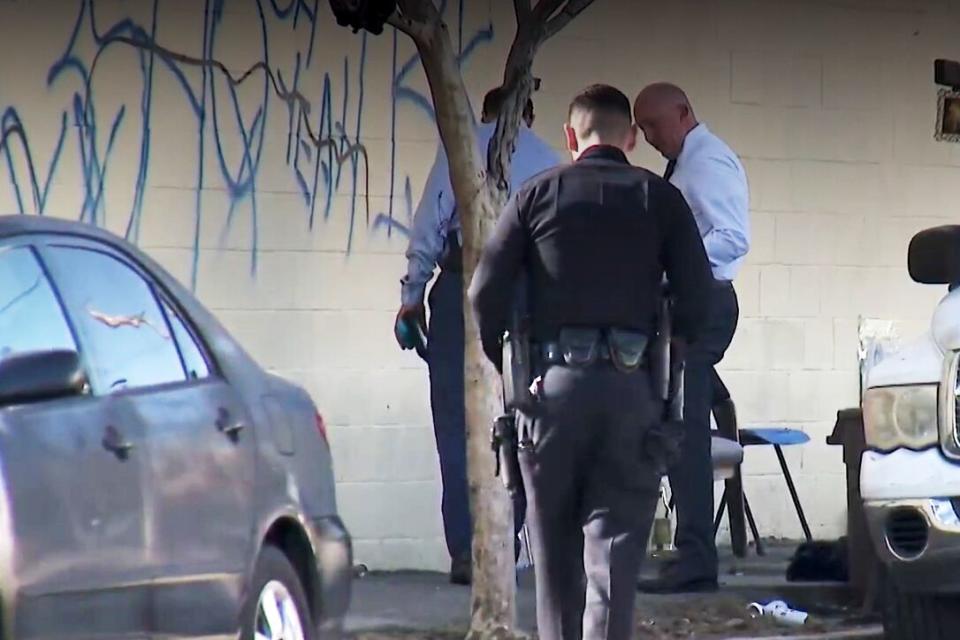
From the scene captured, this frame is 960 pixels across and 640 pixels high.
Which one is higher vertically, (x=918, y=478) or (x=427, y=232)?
(x=427, y=232)

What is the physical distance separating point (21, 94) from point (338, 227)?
1599 mm

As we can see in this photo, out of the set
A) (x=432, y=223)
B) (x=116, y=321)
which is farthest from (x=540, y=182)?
(x=432, y=223)

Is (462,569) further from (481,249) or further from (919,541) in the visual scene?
(919,541)

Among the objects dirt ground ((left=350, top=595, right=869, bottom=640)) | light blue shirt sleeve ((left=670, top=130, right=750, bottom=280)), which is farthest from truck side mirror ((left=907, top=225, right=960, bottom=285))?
dirt ground ((left=350, top=595, right=869, bottom=640))

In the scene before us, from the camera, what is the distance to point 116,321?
5.59m

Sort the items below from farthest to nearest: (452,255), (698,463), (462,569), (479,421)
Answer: (462,569)
(452,255)
(698,463)
(479,421)

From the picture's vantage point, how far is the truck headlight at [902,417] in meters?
7.02

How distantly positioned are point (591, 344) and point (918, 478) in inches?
57.6

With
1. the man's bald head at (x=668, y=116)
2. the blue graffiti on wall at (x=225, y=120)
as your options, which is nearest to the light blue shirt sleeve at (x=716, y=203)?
the man's bald head at (x=668, y=116)

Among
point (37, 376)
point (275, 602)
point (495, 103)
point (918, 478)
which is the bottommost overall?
point (275, 602)

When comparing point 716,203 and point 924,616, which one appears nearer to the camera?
point 924,616

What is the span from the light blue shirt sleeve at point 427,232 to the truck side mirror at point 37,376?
402 cm

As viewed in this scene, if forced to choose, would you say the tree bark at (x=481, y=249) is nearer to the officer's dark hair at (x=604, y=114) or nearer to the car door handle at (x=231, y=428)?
the officer's dark hair at (x=604, y=114)

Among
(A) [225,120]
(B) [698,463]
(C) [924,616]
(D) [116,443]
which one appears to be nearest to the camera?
(D) [116,443]
